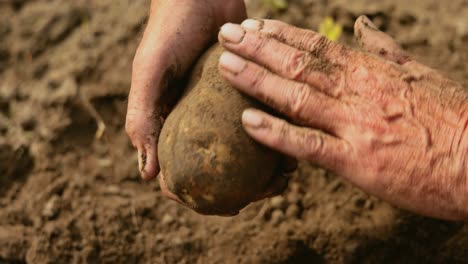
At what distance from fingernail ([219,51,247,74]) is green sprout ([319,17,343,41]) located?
5.01ft

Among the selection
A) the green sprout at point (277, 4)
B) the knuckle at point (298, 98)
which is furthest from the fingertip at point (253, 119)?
the green sprout at point (277, 4)

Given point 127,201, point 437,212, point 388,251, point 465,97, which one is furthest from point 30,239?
point 465,97

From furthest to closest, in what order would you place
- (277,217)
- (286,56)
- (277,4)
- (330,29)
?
(277,4) → (330,29) → (277,217) → (286,56)

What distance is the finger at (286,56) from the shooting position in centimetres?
179

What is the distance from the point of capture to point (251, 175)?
1.78 m

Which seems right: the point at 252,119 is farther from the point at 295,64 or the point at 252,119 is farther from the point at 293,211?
the point at 293,211

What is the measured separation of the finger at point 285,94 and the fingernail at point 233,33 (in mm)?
57

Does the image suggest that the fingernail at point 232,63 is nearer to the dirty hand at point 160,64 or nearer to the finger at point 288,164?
the dirty hand at point 160,64

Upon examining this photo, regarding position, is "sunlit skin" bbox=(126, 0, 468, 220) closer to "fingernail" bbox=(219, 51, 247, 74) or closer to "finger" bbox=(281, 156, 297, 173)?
"fingernail" bbox=(219, 51, 247, 74)

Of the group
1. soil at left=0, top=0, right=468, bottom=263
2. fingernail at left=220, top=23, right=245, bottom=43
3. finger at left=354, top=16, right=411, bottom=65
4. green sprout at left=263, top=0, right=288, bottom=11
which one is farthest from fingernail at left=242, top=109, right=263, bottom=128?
green sprout at left=263, top=0, right=288, bottom=11

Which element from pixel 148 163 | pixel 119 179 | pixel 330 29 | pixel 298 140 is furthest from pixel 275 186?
pixel 330 29

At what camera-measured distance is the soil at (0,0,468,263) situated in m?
2.42

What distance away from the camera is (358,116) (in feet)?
5.71

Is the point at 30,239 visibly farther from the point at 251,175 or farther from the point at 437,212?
the point at 437,212
